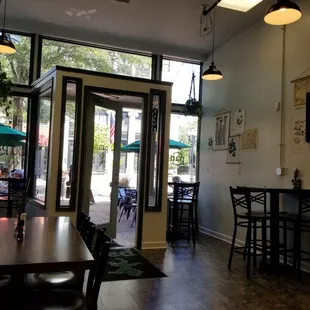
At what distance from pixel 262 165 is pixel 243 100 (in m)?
1.20

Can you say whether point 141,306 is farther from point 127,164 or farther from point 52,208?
point 127,164

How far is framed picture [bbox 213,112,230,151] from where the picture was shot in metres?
6.04

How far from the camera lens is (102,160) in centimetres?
534

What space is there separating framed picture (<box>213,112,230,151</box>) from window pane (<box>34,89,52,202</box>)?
300 centimetres

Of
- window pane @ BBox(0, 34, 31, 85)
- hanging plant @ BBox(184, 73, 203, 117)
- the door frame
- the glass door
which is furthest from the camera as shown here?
hanging plant @ BBox(184, 73, 203, 117)

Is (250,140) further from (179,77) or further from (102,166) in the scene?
(102,166)

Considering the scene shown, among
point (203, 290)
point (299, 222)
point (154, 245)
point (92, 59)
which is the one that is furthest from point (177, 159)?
point (203, 290)

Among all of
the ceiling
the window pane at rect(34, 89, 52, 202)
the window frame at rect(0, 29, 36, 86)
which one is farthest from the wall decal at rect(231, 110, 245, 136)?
the window frame at rect(0, 29, 36, 86)

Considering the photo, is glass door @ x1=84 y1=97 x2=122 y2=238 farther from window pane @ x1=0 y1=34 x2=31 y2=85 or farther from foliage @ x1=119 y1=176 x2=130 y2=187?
foliage @ x1=119 y1=176 x2=130 y2=187

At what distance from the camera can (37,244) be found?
6.59 feet

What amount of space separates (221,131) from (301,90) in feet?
6.20

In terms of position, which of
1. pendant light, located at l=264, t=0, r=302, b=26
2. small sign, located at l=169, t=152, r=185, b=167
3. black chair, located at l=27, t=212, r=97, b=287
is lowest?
black chair, located at l=27, t=212, r=97, b=287

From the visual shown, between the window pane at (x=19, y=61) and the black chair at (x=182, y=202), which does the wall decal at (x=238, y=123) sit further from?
the window pane at (x=19, y=61)

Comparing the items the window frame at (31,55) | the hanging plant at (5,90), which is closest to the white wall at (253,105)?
the window frame at (31,55)
